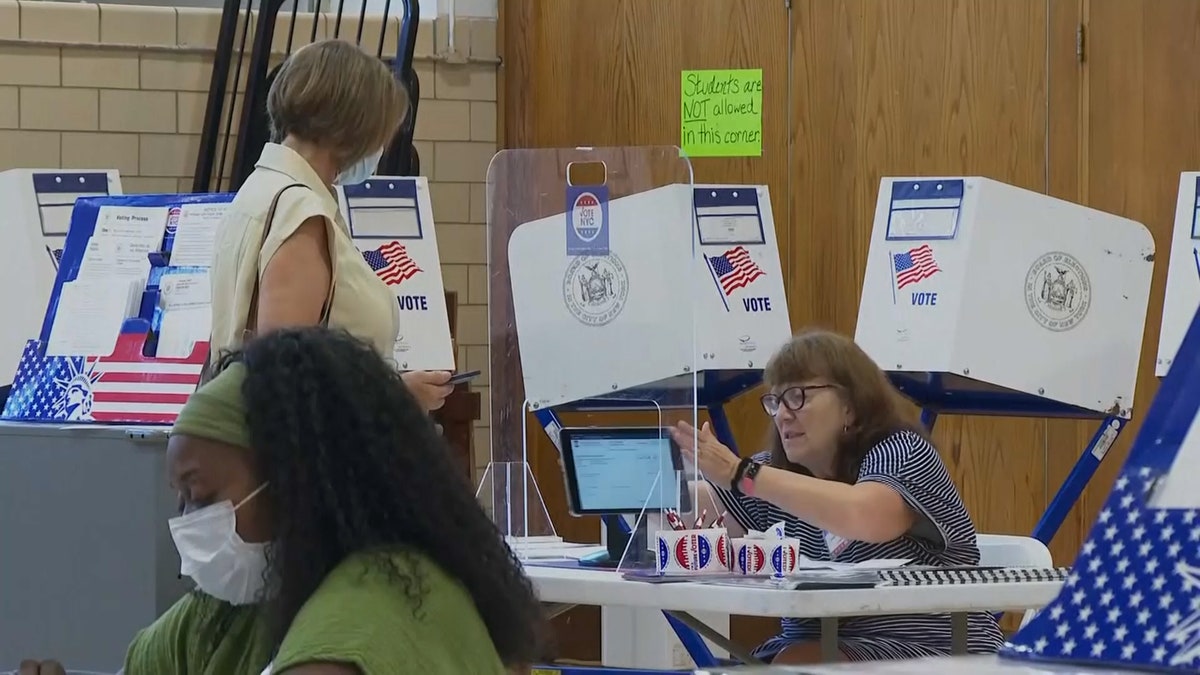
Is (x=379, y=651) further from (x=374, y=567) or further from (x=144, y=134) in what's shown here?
(x=144, y=134)

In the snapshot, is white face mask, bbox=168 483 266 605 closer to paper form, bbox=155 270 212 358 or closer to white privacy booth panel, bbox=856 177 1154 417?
paper form, bbox=155 270 212 358

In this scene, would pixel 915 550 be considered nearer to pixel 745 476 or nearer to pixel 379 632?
pixel 745 476

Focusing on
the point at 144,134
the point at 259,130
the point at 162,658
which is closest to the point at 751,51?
the point at 259,130

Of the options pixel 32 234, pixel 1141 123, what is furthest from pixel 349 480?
pixel 1141 123

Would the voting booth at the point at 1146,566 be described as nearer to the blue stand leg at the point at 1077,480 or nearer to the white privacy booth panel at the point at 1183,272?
the blue stand leg at the point at 1077,480

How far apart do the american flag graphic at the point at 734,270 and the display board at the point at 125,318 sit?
45.0 inches

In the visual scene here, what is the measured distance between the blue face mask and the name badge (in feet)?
3.32

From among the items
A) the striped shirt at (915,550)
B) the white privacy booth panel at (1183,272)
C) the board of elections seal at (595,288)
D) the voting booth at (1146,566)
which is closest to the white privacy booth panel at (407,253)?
the board of elections seal at (595,288)

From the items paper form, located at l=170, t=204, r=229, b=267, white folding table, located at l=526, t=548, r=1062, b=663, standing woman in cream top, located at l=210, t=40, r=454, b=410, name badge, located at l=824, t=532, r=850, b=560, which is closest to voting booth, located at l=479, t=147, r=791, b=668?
white folding table, located at l=526, t=548, r=1062, b=663

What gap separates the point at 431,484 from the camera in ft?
5.44

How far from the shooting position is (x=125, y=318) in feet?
12.0

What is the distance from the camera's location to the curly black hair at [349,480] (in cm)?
161

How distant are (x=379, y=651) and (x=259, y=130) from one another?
12.7 feet

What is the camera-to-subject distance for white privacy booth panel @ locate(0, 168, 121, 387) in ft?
14.6
